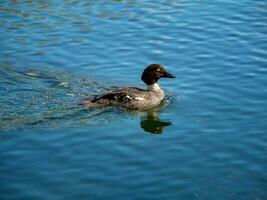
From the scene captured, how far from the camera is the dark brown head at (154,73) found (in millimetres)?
16516

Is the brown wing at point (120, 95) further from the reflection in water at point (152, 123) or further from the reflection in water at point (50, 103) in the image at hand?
the reflection in water at point (152, 123)

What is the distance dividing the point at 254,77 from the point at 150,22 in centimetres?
535

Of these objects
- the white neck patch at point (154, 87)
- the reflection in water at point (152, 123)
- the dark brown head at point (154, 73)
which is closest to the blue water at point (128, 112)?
the reflection in water at point (152, 123)

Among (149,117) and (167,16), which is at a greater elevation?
(167,16)

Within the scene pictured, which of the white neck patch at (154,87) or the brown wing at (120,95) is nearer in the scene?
the brown wing at (120,95)

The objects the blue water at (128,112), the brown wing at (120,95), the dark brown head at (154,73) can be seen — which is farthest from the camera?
the dark brown head at (154,73)

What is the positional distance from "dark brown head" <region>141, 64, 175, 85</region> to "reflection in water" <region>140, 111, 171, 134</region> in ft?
3.40

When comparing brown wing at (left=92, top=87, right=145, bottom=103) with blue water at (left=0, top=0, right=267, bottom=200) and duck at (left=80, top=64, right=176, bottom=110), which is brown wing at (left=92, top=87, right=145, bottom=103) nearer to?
duck at (left=80, top=64, right=176, bottom=110)

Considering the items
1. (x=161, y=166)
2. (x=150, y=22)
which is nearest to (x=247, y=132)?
(x=161, y=166)

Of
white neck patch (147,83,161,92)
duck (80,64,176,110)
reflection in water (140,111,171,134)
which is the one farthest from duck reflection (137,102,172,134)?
white neck patch (147,83,161,92)

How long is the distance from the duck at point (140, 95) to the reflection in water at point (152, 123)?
1.24 ft

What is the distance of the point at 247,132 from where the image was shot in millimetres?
14133

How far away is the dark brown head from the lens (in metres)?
16.5

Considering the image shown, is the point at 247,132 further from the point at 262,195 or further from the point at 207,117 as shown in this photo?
the point at 262,195
